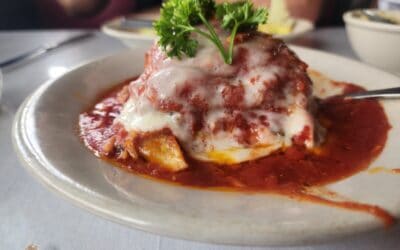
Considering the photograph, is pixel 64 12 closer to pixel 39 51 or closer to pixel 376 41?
pixel 39 51

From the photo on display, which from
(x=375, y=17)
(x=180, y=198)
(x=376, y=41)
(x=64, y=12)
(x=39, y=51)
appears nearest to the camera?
(x=180, y=198)

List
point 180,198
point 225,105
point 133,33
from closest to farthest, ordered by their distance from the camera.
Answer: point 180,198 → point 225,105 → point 133,33

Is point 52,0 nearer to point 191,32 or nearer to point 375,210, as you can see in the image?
point 191,32

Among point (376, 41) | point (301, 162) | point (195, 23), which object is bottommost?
point (301, 162)

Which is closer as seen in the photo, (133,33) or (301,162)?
(301,162)

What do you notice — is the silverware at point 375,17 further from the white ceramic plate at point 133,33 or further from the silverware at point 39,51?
the silverware at point 39,51

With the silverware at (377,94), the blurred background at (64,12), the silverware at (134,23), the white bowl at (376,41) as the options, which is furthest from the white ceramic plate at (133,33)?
the blurred background at (64,12)

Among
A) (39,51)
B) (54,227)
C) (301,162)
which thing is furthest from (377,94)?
(39,51)
